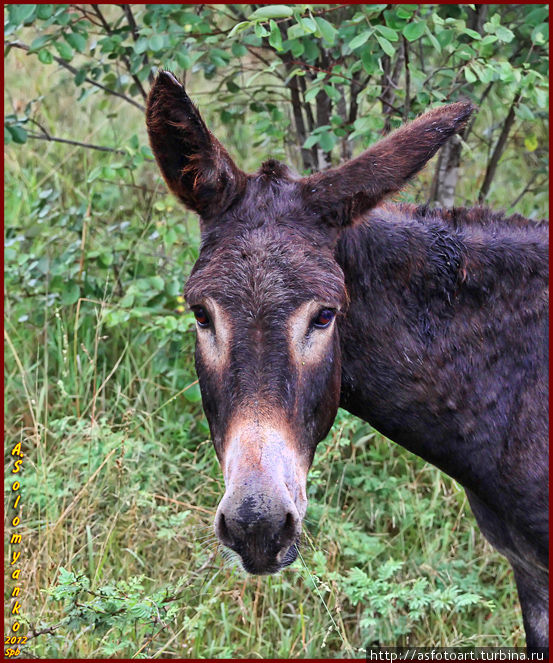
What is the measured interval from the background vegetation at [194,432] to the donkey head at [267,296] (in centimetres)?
61

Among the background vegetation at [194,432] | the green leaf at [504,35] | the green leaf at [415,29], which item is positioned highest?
the green leaf at [415,29]

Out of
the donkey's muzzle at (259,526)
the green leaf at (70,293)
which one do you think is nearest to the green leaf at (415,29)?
the donkey's muzzle at (259,526)

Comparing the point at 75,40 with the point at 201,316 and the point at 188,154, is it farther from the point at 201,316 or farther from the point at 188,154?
the point at 201,316

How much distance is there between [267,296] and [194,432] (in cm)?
246

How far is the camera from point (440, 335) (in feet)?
9.28

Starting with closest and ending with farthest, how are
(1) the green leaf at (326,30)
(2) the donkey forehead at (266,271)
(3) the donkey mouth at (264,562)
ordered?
(3) the donkey mouth at (264,562), (2) the donkey forehead at (266,271), (1) the green leaf at (326,30)

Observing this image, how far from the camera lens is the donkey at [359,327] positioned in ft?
7.34

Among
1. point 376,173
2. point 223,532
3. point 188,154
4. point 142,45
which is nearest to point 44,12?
point 142,45

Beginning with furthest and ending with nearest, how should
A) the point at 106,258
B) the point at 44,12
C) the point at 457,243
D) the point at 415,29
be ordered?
the point at 106,258, the point at 44,12, the point at 415,29, the point at 457,243

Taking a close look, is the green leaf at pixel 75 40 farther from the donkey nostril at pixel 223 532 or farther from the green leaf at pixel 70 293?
the donkey nostril at pixel 223 532

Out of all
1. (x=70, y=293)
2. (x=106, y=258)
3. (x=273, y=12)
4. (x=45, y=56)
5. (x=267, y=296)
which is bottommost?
(x=70, y=293)

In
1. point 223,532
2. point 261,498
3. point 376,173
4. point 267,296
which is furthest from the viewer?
point 376,173

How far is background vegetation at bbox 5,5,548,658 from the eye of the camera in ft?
11.5

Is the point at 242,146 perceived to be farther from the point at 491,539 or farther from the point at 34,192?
the point at 491,539
